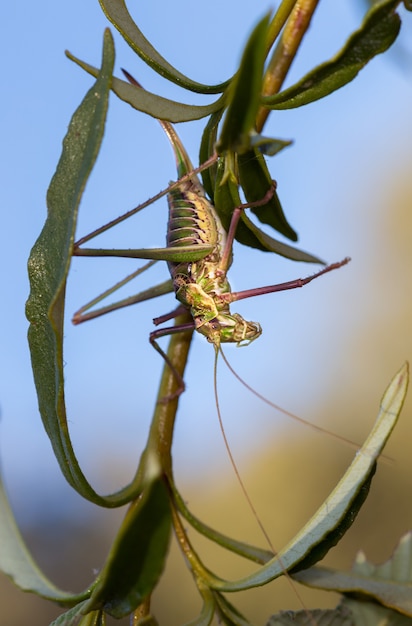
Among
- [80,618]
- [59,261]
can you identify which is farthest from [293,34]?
[80,618]

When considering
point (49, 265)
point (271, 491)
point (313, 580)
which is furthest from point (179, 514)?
point (271, 491)

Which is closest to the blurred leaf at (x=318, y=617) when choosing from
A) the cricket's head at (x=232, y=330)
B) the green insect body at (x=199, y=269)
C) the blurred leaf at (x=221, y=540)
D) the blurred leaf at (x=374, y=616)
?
the blurred leaf at (x=374, y=616)

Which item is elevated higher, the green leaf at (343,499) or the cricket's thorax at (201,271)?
the cricket's thorax at (201,271)

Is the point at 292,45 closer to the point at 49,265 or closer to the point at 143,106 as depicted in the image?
the point at 143,106

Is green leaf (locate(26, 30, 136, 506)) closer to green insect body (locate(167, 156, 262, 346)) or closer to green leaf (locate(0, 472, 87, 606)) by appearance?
green leaf (locate(0, 472, 87, 606))

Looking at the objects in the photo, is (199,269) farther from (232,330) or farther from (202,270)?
(232,330)

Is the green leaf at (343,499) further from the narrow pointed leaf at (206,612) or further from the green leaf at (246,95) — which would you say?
the green leaf at (246,95)

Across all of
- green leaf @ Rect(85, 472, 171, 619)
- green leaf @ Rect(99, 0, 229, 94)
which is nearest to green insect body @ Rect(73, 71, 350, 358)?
green leaf @ Rect(99, 0, 229, 94)
